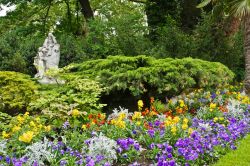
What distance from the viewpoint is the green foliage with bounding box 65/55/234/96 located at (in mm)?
8914

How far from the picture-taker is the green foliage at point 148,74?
8914mm

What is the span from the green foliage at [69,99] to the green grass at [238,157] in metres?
2.70

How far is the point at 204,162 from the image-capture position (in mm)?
5602

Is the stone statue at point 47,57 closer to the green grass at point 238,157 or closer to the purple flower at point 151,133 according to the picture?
the purple flower at point 151,133

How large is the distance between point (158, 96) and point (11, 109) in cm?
328

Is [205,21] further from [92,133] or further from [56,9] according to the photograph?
[56,9]

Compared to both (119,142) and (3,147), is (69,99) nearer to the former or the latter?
(119,142)

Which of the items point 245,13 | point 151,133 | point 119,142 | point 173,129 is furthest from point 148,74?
point 245,13

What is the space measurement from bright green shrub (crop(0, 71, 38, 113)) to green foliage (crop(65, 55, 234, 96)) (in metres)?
0.92

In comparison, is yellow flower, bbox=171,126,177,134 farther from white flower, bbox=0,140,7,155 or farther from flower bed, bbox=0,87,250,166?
white flower, bbox=0,140,7,155

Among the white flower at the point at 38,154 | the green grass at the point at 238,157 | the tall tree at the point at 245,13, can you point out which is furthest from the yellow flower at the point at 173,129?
the tall tree at the point at 245,13

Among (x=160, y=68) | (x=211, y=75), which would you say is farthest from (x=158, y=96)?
(x=211, y=75)

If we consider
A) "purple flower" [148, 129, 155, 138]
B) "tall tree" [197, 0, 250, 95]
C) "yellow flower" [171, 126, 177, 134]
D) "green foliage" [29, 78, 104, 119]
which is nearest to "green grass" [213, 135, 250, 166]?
"yellow flower" [171, 126, 177, 134]

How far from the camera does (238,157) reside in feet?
19.0
